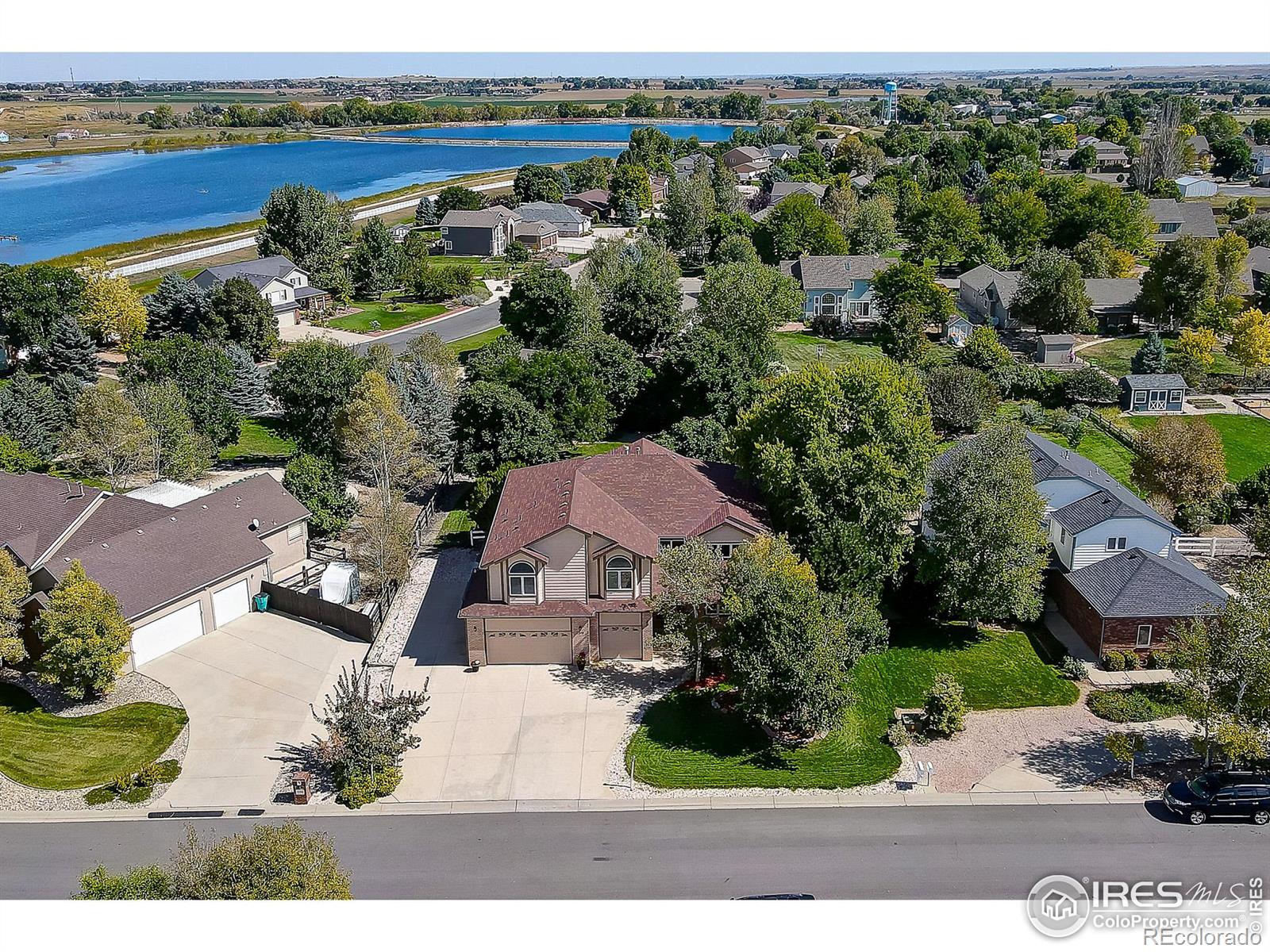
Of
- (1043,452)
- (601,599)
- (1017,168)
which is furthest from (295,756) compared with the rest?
(1017,168)

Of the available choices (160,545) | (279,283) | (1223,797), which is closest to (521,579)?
(160,545)

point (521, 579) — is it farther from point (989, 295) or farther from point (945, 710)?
point (989, 295)

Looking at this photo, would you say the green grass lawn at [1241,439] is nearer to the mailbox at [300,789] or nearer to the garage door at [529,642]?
the garage door at [529,642]

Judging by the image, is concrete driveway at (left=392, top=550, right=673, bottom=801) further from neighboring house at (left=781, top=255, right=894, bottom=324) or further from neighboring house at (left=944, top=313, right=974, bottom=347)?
neighboring house at (left=781, top=255, right=894, bottom=324)

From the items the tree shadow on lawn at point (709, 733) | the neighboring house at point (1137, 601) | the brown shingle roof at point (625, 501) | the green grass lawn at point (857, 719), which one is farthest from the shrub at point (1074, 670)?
the brown shingle roof at point (625, 501)

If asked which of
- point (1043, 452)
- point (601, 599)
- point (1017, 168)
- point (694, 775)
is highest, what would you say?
point (1017, 168)

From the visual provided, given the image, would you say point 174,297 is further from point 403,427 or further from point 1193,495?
point 1193,495
